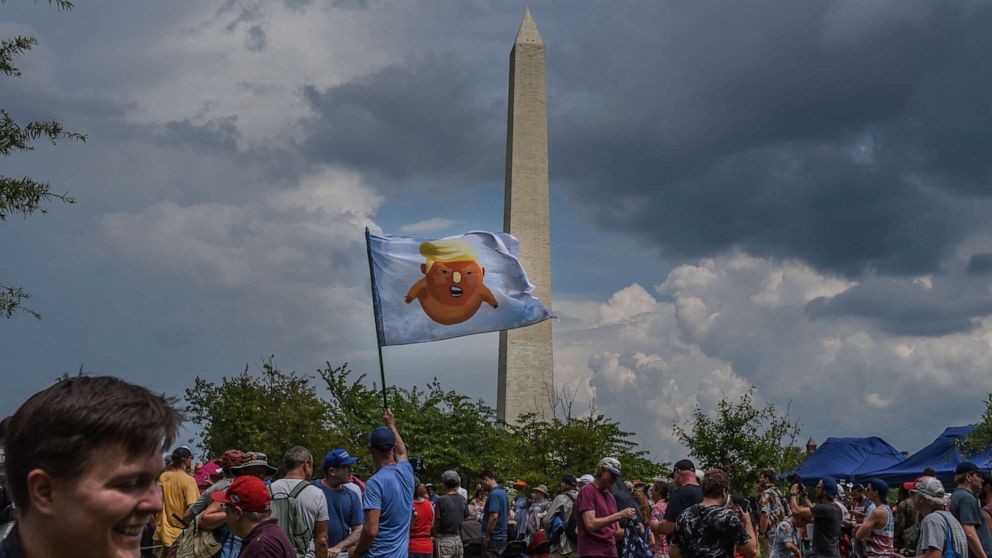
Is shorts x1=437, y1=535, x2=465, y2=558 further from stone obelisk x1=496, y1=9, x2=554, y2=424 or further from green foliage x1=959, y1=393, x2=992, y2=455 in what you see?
stone obelisk x1=496, y1=9, x2=554, y2=424

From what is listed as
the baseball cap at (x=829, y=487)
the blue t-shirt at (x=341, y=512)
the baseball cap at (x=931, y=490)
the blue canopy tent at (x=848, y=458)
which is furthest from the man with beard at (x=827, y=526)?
the blue canopy tent at (x=848, y=458)

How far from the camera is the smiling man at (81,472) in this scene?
1813 mm

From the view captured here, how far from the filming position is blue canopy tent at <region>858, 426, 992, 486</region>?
25.1 m

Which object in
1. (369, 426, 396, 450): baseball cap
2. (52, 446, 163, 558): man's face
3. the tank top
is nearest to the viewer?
(52, 446, 163, 558): man's face

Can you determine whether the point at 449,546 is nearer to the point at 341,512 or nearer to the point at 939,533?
the point at 341,512

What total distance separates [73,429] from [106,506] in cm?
14

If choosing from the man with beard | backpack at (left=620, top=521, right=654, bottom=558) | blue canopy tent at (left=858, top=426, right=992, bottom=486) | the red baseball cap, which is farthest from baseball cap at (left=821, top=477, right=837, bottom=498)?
blue canopy tent at (left=858, top=426, right=992, bottom=486)

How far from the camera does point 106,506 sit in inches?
71.6

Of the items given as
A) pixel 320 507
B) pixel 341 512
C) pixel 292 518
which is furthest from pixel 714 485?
pixel 341 512

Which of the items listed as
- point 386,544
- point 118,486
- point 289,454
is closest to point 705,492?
point 386,544

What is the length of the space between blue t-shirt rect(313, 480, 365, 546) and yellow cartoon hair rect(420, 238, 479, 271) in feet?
11.3

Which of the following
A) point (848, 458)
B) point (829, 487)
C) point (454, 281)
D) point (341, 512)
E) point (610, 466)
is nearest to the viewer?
point (341, 512)

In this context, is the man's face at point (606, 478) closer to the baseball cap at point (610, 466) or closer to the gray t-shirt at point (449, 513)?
the baseball cap at point (610, 466)

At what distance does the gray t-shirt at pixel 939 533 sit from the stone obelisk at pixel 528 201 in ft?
103
